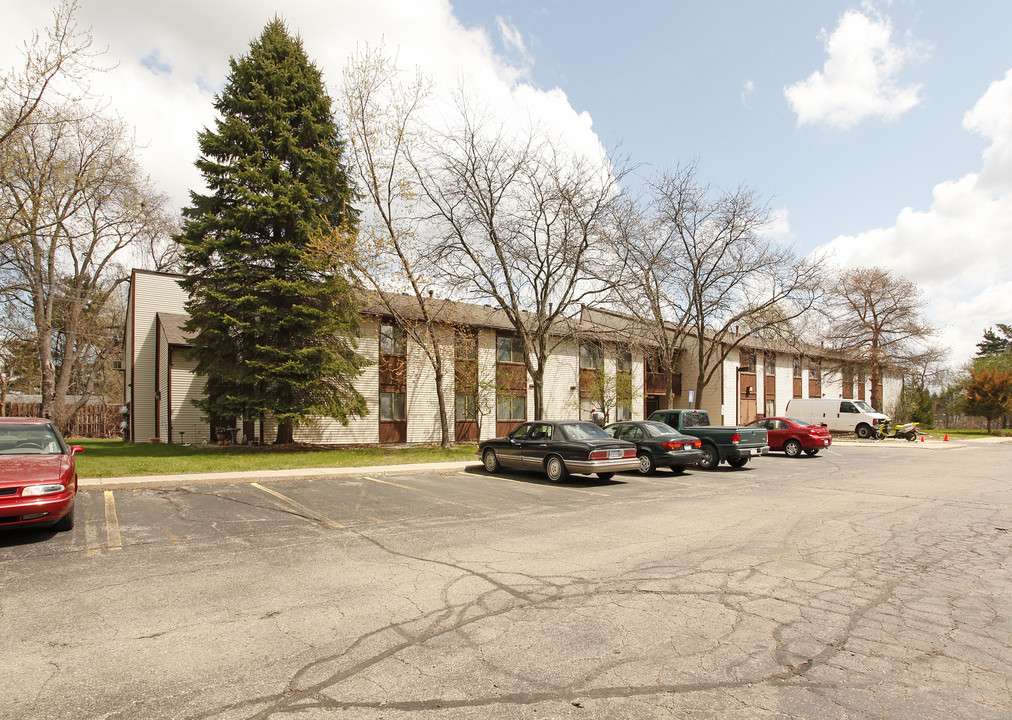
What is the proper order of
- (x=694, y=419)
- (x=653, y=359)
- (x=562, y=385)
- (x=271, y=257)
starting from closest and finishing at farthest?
(x=694, y=419), (x=271, y=257), (x=562, y=385), (x=653, y=359)

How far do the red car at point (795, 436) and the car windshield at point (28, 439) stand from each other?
68.8 ft

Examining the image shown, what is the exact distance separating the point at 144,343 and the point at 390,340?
Result: 12.9m

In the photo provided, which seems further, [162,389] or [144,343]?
[144,343]

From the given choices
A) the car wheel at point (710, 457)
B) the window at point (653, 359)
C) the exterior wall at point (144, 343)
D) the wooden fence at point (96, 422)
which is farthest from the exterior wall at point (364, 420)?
the wooden fence at point (96, 422)

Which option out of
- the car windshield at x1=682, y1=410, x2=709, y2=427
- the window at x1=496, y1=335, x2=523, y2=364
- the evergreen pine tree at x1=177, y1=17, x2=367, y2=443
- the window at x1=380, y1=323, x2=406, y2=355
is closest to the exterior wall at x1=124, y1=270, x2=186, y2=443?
the evergreen pine tree at x1=177, y1=17, x2=367, y2=443

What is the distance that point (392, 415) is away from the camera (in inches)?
1111

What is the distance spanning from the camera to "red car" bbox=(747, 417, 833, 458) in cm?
2261

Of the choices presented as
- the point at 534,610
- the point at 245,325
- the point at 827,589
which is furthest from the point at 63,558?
the point at 245,325

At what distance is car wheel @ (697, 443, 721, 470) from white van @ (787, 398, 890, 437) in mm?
22409

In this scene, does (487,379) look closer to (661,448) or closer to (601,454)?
(661,448)

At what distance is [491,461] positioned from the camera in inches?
637

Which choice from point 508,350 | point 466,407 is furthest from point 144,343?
point 508,350

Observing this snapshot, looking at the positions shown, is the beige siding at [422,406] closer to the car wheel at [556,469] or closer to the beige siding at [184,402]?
the beige siding at [184,402]

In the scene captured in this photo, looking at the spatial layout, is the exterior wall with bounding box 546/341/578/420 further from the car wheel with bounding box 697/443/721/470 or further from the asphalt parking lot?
the asphalt parking lot
